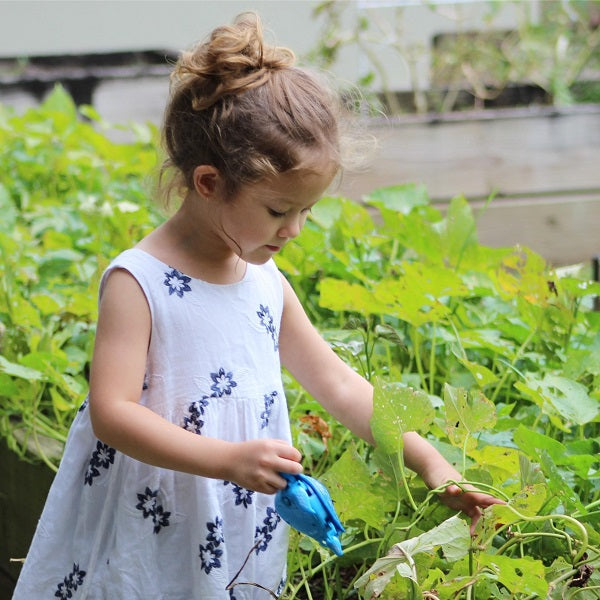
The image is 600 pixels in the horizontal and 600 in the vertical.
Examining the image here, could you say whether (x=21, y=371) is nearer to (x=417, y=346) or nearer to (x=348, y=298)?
(x=348, y=298)

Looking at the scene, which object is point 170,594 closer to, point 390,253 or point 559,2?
point 390,253

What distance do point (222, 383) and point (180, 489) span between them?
0.15m

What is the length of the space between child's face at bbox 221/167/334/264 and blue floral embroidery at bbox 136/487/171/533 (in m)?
0.33

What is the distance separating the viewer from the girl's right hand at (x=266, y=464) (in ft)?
3.61

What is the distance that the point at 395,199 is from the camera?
241 cm

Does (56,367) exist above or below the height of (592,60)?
below

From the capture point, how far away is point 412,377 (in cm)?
177

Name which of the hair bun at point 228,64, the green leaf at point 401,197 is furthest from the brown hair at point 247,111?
the green leaf at point 401,197

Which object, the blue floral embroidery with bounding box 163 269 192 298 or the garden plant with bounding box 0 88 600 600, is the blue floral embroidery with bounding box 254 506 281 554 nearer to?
the garden plant with bounding box 0 88 600 600

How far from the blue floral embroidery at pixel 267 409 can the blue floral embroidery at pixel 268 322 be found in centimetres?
Result: 7

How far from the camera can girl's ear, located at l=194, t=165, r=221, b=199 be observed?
1.27 m

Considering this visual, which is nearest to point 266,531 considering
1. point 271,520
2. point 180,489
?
point 271,520

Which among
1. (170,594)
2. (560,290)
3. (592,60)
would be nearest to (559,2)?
(592,60)

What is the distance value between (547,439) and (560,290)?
1.65ft
